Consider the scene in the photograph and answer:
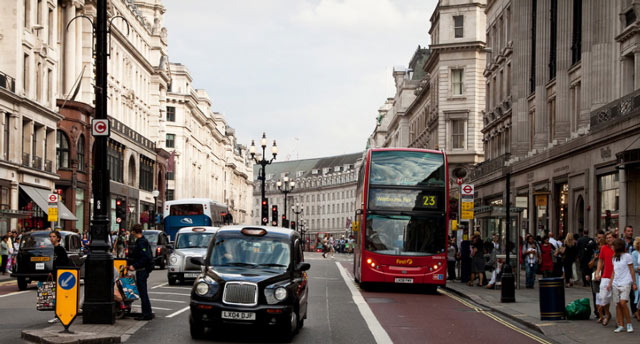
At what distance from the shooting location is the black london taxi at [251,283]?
14000 millimetres

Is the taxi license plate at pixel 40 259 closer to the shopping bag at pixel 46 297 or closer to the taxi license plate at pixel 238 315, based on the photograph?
the shopping bag at pixel 46 297

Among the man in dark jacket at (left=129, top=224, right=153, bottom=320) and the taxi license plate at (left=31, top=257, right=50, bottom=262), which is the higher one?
the man in dark jacket at (left=129, top=224, right=153, bottom=320)

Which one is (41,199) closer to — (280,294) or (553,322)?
(553,322)

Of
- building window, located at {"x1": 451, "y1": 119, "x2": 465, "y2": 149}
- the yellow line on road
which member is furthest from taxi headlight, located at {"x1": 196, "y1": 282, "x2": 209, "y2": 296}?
building window, located at {"x1": 451, "y1": 119, "x2": 465, "y2": 149}

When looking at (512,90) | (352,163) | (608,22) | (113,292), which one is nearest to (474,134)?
(512,90)

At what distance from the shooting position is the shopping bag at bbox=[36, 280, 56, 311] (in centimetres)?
1543

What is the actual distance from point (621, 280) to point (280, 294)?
6.47 m

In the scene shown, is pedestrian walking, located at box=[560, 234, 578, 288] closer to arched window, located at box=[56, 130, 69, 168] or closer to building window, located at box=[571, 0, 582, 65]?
building window, located at box=[571, 0, 582, 65]

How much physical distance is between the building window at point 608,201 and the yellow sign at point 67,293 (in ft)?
68.1

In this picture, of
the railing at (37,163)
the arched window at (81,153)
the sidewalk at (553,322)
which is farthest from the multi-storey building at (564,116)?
the arched window at (81,153)

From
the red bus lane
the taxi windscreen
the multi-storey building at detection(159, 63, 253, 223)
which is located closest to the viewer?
the taxi windscreen

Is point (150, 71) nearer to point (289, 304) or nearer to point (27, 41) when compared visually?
point (27, 41)

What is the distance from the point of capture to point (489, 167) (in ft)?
181

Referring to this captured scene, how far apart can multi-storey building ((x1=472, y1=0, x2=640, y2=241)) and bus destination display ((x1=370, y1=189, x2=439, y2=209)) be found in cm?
470
